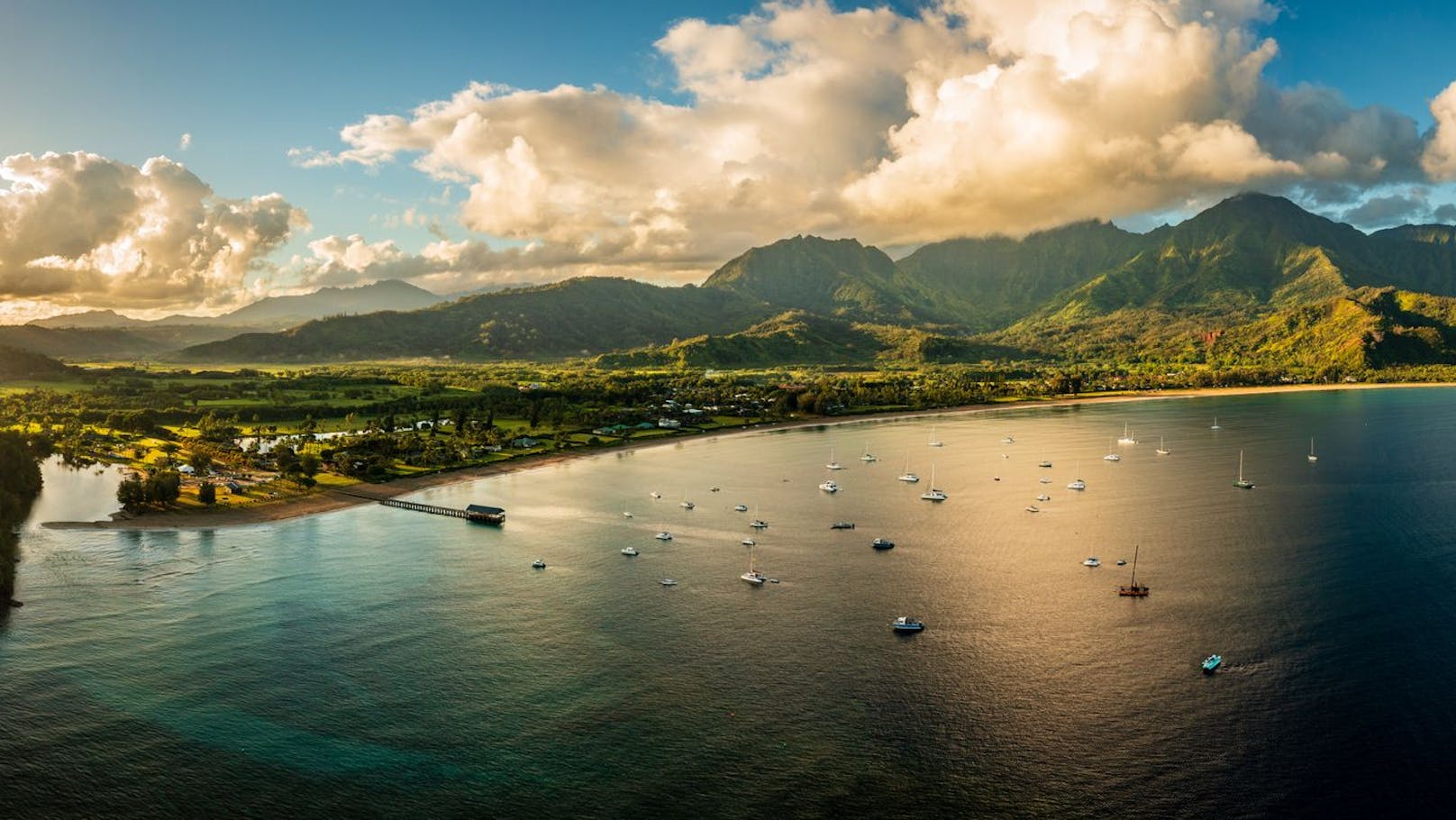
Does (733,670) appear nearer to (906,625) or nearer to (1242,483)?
(906,625)

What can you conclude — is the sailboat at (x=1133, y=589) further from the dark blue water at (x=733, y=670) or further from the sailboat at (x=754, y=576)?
the sailboat at (x=754, y=576)

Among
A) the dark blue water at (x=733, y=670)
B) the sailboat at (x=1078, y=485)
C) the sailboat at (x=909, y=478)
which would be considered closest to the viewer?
the dark blue water at (x=733, y=670)

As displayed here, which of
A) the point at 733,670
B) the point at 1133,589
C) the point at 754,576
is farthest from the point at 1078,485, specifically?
the point at 733,670

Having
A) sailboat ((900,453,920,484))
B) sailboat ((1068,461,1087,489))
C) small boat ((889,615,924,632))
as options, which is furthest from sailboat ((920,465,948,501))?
small boat ((889,615,924,632))

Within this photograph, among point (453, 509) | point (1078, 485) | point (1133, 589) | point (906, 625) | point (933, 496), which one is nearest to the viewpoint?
point (906, 625)

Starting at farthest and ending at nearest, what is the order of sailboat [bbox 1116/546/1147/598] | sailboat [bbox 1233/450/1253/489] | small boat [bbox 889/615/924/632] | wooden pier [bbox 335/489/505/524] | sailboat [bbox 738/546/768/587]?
sailboat [bbox 1233/450/1253/489] → wooden pier [bbox 335/489/505/524] → sailboat [bbox 738/546/768/587] → sailboat [bbox 1116/546/1147/598] → small boat [bbox 889/615/924/632]

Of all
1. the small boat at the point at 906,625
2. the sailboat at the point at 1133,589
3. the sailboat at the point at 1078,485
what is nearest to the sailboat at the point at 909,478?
the sailboat at the point at 1078,485

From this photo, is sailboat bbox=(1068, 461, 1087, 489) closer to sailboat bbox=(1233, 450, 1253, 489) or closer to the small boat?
sailboat bbox=(1233, 450, 1253, 489)
